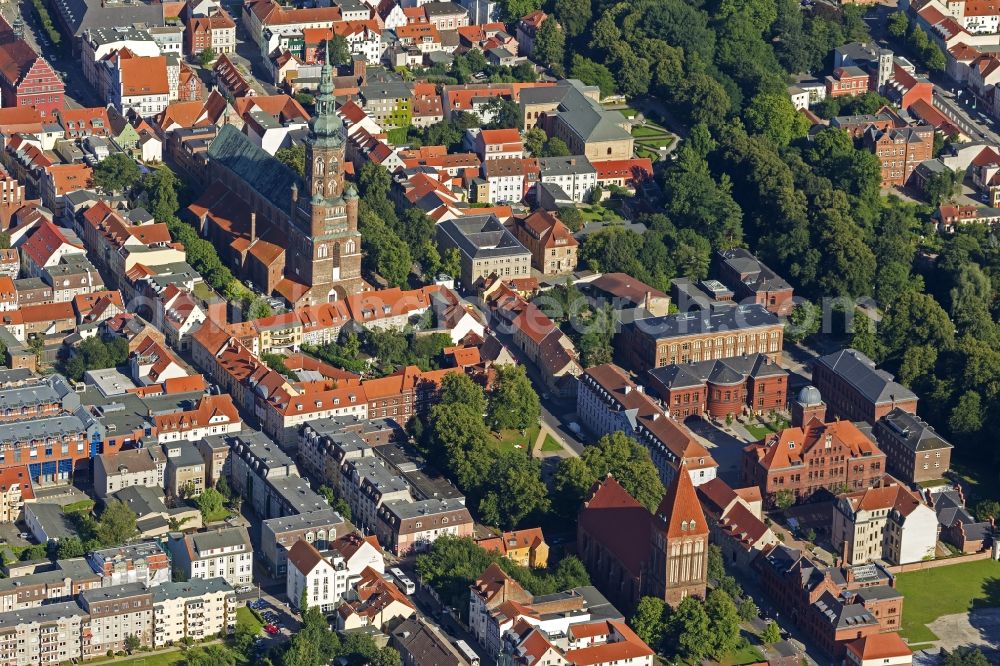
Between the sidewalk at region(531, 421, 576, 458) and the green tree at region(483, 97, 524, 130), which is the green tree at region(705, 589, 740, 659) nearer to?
the sidewalk at region(531, 421, 576, 458)

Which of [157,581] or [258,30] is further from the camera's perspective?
[258,30]

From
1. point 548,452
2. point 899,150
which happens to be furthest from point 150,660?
point 899,150

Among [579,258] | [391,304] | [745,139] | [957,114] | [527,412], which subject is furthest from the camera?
[957,114]

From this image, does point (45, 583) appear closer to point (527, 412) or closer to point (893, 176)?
point (527, 412)

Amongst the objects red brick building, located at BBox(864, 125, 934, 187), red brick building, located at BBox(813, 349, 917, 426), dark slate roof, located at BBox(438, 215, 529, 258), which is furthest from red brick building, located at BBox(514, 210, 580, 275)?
red brick building, located at BBox(864, 125, 934, 187)

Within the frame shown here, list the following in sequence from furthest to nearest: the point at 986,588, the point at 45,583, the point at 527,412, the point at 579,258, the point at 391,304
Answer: the point at 579,258, the point at 391,304, the point at 527,412, the point at 986,588, the point at 45,583

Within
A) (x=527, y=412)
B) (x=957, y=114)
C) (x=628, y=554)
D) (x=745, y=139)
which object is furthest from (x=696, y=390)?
(x=957, y=114)

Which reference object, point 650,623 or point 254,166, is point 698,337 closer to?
point 254,166
